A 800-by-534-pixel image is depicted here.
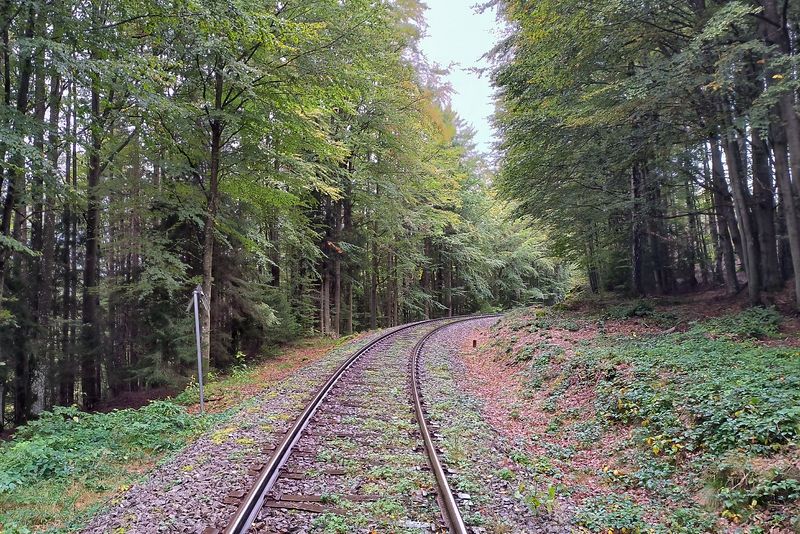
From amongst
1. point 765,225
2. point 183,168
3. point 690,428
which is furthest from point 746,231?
point 183,168

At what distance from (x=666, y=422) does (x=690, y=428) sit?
0.38m

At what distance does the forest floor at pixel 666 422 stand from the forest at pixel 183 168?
8236 mm

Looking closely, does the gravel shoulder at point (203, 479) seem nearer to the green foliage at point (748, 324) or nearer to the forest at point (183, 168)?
the forest at point (183, 168)

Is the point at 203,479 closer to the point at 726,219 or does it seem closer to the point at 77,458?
the point at 77,458

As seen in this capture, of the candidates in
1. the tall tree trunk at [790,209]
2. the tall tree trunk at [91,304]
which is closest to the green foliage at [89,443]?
the tall tree trunk at [91,304]

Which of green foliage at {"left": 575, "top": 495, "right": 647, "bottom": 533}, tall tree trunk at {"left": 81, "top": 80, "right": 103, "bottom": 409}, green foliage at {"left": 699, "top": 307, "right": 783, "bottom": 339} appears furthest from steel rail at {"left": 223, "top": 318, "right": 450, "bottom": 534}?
tall tree trunk at {"left": 81, "top": 80, "right": 103, "bottom": 409}

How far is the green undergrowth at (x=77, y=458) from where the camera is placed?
5.04m

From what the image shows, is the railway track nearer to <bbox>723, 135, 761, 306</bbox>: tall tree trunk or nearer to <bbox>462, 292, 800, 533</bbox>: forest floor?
<bbox>462, 292, 800, 533</bbox>: forest floor

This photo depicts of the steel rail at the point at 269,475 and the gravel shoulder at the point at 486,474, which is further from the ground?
the steel rail at the point at 269,475

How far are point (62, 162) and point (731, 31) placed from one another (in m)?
23.9

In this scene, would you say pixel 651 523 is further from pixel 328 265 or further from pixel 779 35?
pixel 328 265

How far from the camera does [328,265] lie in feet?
72.9

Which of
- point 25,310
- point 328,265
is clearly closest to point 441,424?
point 25,310

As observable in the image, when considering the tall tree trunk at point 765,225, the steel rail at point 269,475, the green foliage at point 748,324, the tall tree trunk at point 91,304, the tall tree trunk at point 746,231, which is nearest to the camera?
the steel rail at point 269,475
